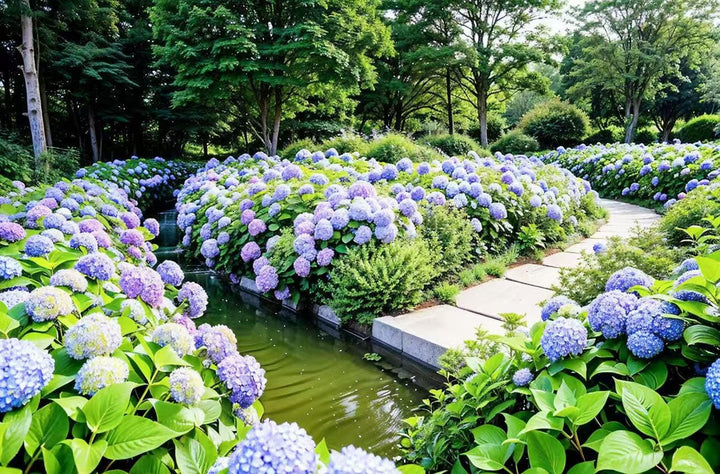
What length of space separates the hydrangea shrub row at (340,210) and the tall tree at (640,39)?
20639 millimetres

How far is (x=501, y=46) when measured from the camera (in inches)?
786

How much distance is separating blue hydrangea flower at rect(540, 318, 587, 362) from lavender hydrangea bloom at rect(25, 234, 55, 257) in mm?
2087

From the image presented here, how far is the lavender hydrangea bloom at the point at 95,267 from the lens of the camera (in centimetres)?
175

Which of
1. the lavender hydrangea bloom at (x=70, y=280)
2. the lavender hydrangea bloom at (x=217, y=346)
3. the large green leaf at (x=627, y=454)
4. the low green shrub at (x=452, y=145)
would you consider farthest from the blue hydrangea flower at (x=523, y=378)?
the low green shrub at (x=452, y=145)

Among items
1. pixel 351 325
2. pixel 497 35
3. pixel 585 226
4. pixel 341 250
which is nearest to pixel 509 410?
pixel 351 325

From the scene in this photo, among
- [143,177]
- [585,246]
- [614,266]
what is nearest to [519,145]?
[585,246]

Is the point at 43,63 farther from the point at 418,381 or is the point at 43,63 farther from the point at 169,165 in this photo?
the point at 418,381

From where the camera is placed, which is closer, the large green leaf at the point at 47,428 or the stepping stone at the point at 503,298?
the large green leaf at the point at 47,428

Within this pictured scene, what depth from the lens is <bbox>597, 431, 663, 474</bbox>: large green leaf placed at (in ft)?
3.14

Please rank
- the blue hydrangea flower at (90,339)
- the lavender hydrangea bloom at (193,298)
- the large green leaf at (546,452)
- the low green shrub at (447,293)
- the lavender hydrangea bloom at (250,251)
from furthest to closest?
1. the lavender hydrangea bloom at (250,251)
2. the low green shrub at (447,293)
3. the lavender hydrangea bloom at (193,298)
4. the blue hydrangea flower at (90,339)
5. the large green leaf at (546,452)

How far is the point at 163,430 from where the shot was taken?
103cm

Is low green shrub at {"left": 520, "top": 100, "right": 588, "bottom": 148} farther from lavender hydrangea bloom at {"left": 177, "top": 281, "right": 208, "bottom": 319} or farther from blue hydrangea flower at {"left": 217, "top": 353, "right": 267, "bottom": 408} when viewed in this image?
blue hydrangea flower at {"left": 217, "top": 353, "right": 267, "bottom": 408}

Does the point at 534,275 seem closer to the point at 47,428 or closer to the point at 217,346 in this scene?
the point at 217,346

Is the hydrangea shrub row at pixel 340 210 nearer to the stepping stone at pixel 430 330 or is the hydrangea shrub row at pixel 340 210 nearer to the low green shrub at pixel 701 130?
the stepping stone at pixel 430 330
